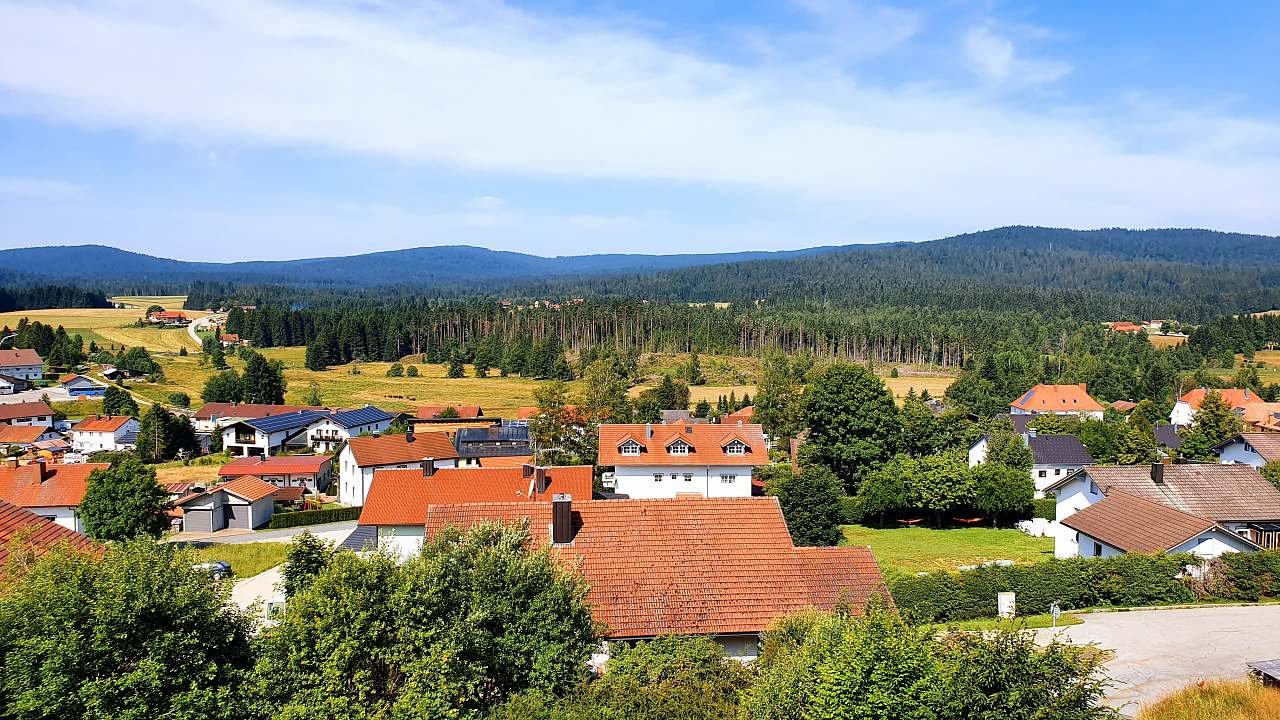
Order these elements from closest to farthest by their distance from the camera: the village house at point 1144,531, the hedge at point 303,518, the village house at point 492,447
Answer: the village house at point 1144,531 < the hedge at point 303,518 < the village house at point 492,447

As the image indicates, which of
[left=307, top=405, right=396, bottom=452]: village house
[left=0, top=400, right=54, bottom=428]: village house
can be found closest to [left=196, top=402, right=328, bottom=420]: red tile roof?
[left=307, top=405, right=396, bottom=452]: village house

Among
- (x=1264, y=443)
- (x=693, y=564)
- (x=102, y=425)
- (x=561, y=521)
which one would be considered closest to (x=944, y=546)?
(x=1264, y=443)

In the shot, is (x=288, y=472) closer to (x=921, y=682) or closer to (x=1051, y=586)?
(x=1051, y=586)

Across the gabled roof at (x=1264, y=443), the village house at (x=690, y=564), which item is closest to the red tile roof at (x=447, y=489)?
the village house at (x=690, y=564)

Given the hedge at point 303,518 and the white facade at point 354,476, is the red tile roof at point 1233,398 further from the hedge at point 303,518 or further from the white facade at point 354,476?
the hedge at point 303,518

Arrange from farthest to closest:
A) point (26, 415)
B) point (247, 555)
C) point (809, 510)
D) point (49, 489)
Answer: point (26, 415), point (49, 489), point (809, 510), point (247, 555)

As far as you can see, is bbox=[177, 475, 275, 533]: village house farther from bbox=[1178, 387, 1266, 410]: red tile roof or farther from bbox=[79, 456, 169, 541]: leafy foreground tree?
bbox=[1178, 387, 1266, 410]: red tile roof
